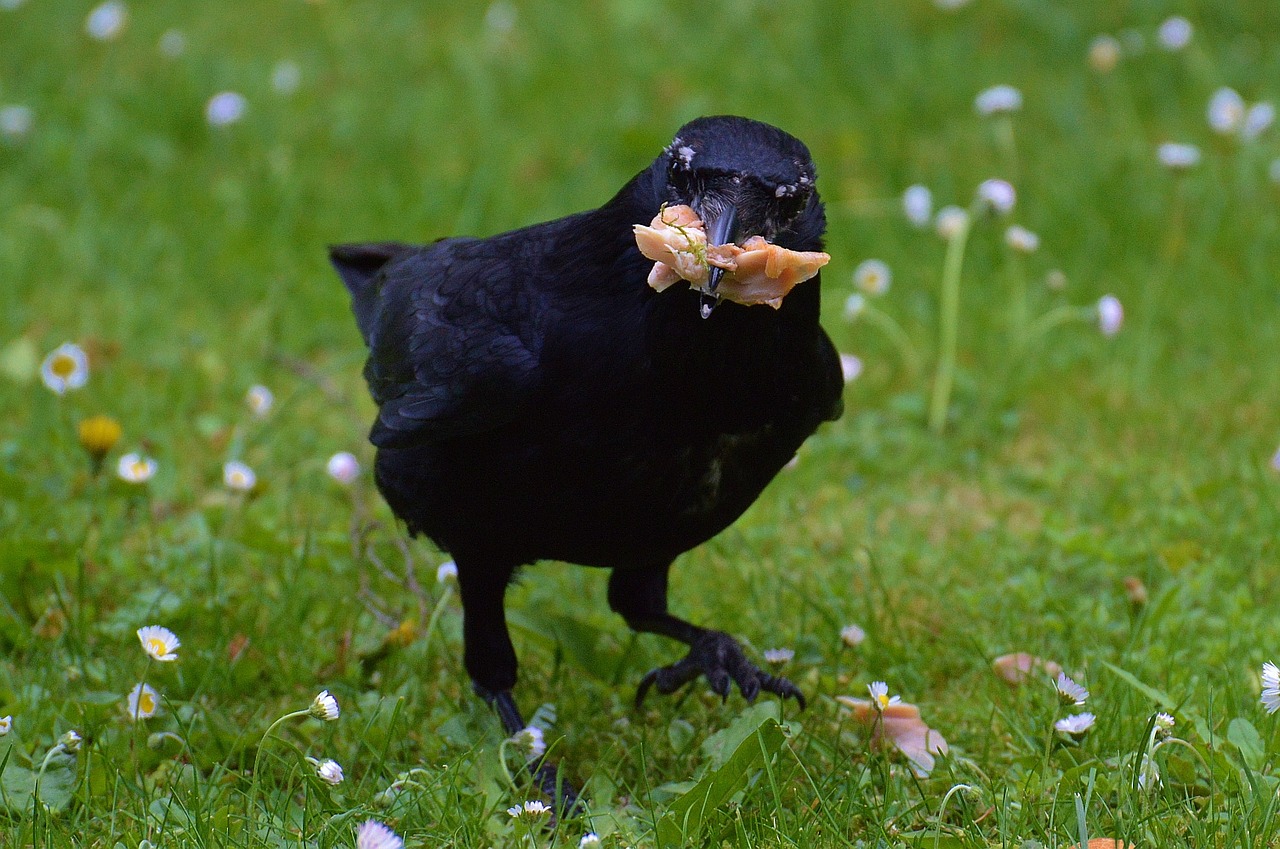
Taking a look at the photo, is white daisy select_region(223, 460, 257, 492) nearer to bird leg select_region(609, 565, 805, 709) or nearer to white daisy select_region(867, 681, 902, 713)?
bird leg select_region(609, 565, 805, 709)

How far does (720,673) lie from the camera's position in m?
3.10

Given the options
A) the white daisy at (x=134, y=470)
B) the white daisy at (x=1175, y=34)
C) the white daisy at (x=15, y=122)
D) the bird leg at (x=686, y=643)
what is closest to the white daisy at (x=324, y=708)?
the bird leg at (x=686, y=643)

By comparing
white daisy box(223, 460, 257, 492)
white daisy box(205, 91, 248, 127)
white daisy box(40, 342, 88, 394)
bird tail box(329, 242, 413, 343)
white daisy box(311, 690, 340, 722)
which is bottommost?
white daisy box(223, 460, 257, 492)

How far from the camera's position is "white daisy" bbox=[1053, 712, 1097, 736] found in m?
2.70

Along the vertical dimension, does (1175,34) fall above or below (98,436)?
above

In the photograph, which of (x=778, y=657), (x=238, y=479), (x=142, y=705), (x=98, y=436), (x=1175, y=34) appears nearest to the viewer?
(x=142, y=705)

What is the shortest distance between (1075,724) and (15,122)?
511 cm

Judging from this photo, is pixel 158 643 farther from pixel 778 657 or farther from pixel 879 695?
pixel 879 695

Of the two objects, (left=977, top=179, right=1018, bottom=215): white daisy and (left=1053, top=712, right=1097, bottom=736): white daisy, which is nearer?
(left=1053, top=712, right=1097, bottom=736): white daisy

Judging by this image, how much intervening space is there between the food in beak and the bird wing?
1.38 feet

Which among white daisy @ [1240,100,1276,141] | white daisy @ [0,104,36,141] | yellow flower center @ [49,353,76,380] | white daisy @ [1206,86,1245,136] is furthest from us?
white daisy @ [0,104,36,141]

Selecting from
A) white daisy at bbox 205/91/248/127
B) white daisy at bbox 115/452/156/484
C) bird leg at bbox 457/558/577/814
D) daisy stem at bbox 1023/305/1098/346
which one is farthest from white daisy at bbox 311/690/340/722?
white daisy at bbox 205/91/248/127

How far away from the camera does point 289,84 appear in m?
6.53

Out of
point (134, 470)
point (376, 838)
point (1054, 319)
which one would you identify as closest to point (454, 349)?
point (376, 838)
